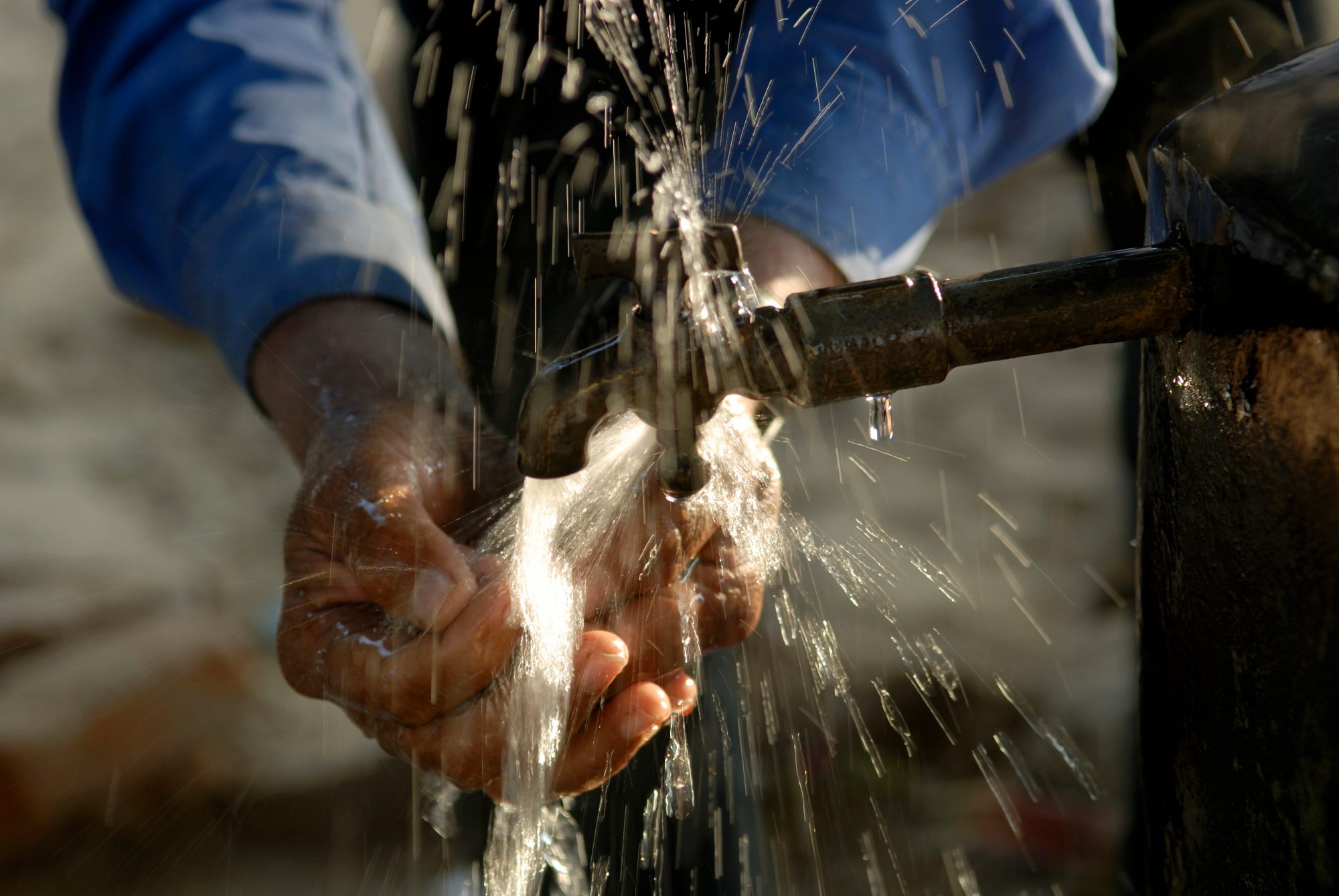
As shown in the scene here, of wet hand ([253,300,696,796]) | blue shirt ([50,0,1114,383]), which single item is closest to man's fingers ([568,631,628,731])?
wet hand ([253,300,696,796])

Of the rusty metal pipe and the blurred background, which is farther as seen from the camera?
the blurred background

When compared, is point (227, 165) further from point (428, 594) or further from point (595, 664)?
point (595, 664)

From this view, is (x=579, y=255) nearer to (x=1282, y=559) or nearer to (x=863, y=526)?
(x=1282, y=559)

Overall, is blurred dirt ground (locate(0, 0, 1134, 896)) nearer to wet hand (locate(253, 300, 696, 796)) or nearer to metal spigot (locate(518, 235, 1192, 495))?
wet hand (locate(253, 300, 696, 796))

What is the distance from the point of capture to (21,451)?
13.5 feet

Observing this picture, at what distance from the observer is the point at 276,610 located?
2.38 meters

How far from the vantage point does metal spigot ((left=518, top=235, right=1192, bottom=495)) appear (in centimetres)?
54

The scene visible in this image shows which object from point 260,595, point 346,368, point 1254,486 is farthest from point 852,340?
point 260,595

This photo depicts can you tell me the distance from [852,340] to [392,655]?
635 millimetres

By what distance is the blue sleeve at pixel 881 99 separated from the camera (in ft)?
4.52

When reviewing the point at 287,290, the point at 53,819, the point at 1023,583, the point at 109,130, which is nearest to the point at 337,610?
the point at 287,290

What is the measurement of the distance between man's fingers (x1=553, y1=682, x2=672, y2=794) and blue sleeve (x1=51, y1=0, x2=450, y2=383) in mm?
730

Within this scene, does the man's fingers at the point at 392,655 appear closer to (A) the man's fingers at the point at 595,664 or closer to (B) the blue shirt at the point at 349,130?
(A) the man's fingers at the point at 595,664

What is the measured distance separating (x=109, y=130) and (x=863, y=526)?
345cm
